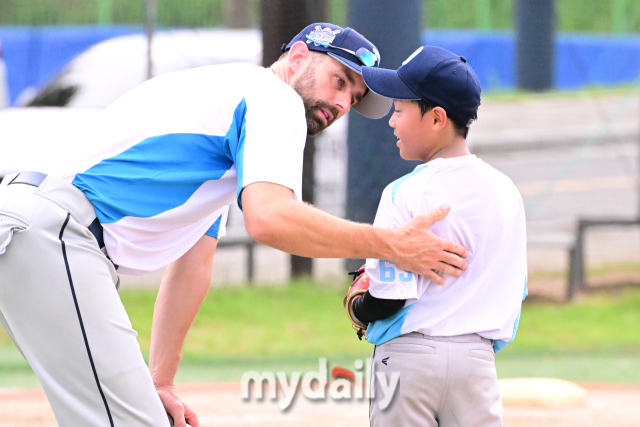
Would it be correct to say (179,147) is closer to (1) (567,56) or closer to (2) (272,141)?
(2) (272,141)

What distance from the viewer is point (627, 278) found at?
9953 mm

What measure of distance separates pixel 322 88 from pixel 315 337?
535 centimetres

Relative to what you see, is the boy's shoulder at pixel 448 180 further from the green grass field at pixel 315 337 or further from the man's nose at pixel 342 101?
the green grass field at pixel 315 337

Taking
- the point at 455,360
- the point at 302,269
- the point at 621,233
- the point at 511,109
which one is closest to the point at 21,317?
the point at 455,360

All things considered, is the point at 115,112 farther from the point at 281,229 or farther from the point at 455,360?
the point at 455,360

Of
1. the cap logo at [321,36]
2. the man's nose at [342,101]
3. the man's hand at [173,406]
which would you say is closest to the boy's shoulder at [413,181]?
the man's nose at [342,101]

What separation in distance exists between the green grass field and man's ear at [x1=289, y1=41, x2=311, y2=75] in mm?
4035

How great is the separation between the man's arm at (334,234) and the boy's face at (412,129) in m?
0.29

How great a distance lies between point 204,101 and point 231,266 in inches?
271

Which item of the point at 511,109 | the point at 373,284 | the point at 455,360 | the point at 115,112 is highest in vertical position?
the point at 115,112

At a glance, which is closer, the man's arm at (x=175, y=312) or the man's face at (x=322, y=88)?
the man's face at (x=322, y=88)

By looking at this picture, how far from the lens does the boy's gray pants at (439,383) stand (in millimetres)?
2709

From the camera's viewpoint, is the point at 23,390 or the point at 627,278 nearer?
the point at 23,390

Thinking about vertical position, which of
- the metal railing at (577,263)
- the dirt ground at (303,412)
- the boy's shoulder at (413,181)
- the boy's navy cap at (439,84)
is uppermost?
the boy's navy cap at (439,84)
